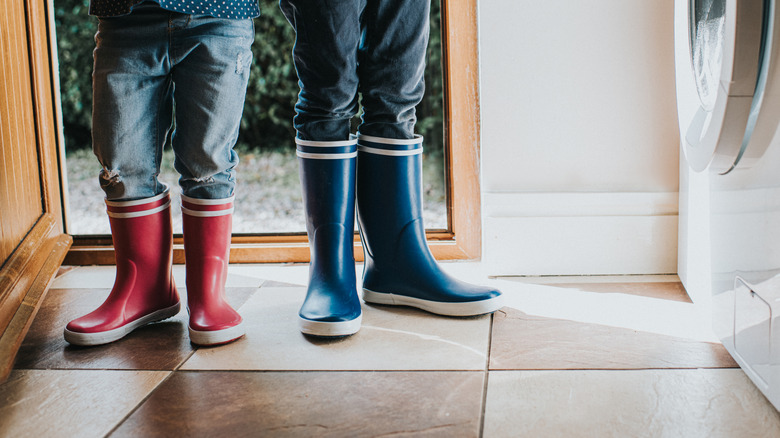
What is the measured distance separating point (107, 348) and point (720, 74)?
1.00 m

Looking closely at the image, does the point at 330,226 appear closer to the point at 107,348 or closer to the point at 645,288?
the point at 107,348

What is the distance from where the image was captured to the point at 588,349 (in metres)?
1.05

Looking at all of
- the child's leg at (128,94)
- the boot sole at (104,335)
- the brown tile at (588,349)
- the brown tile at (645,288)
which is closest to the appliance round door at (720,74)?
the brown tile at (588,349)

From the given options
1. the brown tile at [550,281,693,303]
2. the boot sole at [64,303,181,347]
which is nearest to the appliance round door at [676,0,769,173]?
the brown tile at [550,281,693,303]

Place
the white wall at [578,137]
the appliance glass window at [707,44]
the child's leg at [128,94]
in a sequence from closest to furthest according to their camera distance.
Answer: the appliance glass window at [707,44], the child's leg at [128,94], the white wall at [578,137]

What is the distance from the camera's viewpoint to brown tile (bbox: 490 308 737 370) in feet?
3.25

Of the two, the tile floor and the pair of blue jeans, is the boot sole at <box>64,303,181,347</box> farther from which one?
the pair of blue jeans

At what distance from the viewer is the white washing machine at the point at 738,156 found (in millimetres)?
779

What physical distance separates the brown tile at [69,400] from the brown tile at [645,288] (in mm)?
848

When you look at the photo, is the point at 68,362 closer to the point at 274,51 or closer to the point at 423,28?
the point at 423,28

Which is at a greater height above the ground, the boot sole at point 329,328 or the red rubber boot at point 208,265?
the red rubber boot at point 208,265

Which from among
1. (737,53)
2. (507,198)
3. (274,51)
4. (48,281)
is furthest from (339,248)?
(274,51)

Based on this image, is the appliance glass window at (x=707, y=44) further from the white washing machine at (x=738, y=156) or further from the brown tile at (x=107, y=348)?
the brown tile at (x=107, y=348)

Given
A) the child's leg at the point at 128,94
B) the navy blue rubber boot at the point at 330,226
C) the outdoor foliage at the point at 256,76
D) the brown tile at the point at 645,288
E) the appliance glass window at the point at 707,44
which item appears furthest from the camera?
the outdoor foliage at the point at 256,76
